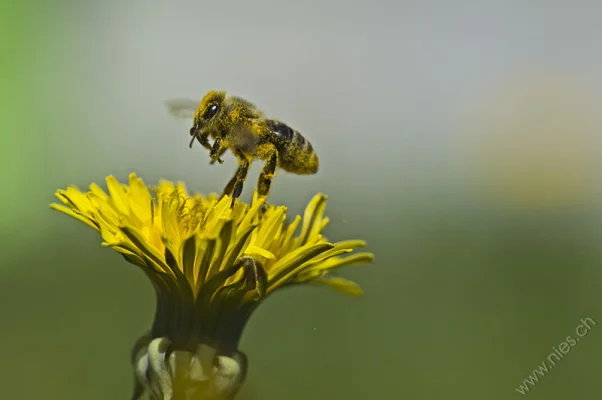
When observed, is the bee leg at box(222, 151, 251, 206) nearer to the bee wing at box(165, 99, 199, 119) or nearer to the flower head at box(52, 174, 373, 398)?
the flower head at box(52, 174, 373, 398)

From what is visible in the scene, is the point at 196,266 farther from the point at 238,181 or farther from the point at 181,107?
the point at 181,107

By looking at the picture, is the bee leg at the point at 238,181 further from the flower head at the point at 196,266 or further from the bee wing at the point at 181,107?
the bee wing at the point at 181,107

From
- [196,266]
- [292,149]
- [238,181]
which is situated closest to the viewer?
[196,266]

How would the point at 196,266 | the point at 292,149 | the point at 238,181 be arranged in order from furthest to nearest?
the point at 292,149 < the point at 238,181 < the point at 196,266

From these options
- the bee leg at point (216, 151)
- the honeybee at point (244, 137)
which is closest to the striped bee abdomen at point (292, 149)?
the honeybee at point (244, 137)

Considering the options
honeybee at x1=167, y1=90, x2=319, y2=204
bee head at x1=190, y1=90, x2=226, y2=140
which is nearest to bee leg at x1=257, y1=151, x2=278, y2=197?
honeybee at x1=167, y1=90, x2=319, y2=204

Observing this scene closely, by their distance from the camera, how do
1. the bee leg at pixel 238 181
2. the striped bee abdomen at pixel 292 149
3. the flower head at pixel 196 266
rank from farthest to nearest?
1. the striped bee abdomen at pixel 292 149
2. the bee leg at pixel 238 181
3. the flower head at pixel 196 266

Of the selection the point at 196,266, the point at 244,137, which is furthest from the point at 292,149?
the point at 196,266
